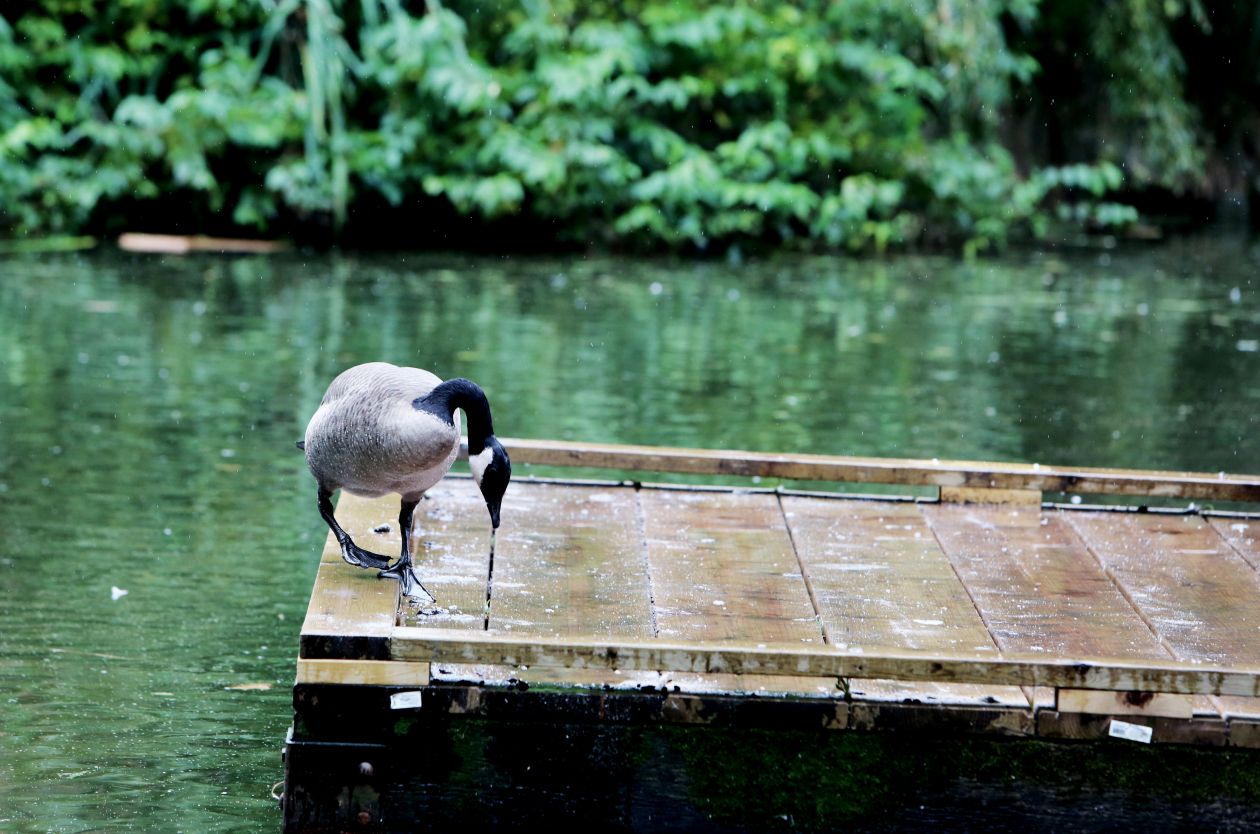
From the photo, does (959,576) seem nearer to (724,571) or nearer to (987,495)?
(724,571)

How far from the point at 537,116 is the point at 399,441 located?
1211 cm

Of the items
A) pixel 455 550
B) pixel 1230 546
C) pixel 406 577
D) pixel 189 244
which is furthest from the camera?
pixel 189 244

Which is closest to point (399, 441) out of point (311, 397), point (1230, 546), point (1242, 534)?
point (1230, 546)

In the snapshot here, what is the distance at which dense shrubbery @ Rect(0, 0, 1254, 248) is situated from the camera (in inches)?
597

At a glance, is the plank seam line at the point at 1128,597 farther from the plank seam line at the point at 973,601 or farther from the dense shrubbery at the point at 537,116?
the dense shrubbery at the point at 537,116

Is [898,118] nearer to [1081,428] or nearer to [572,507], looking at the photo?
[1081,428]

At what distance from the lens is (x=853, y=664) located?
349 cm

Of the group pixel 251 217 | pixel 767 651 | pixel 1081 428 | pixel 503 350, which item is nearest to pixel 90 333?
pixel 503 350

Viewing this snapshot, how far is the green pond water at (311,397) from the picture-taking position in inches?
185

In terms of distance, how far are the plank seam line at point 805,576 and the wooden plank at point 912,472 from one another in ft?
0.41

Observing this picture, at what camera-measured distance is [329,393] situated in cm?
Answer: 422

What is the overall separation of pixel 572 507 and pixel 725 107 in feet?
39.6

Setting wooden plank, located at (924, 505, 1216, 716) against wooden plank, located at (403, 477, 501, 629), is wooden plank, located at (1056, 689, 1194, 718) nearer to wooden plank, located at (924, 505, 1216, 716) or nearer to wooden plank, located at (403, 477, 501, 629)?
wooden plank, located at (924, 505, 1216, 716)

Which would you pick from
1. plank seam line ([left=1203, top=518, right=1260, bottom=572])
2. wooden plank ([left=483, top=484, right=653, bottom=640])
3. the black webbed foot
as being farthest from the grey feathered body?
plank seam line ([left=1203, top=518, right=1260, bottom=572])
